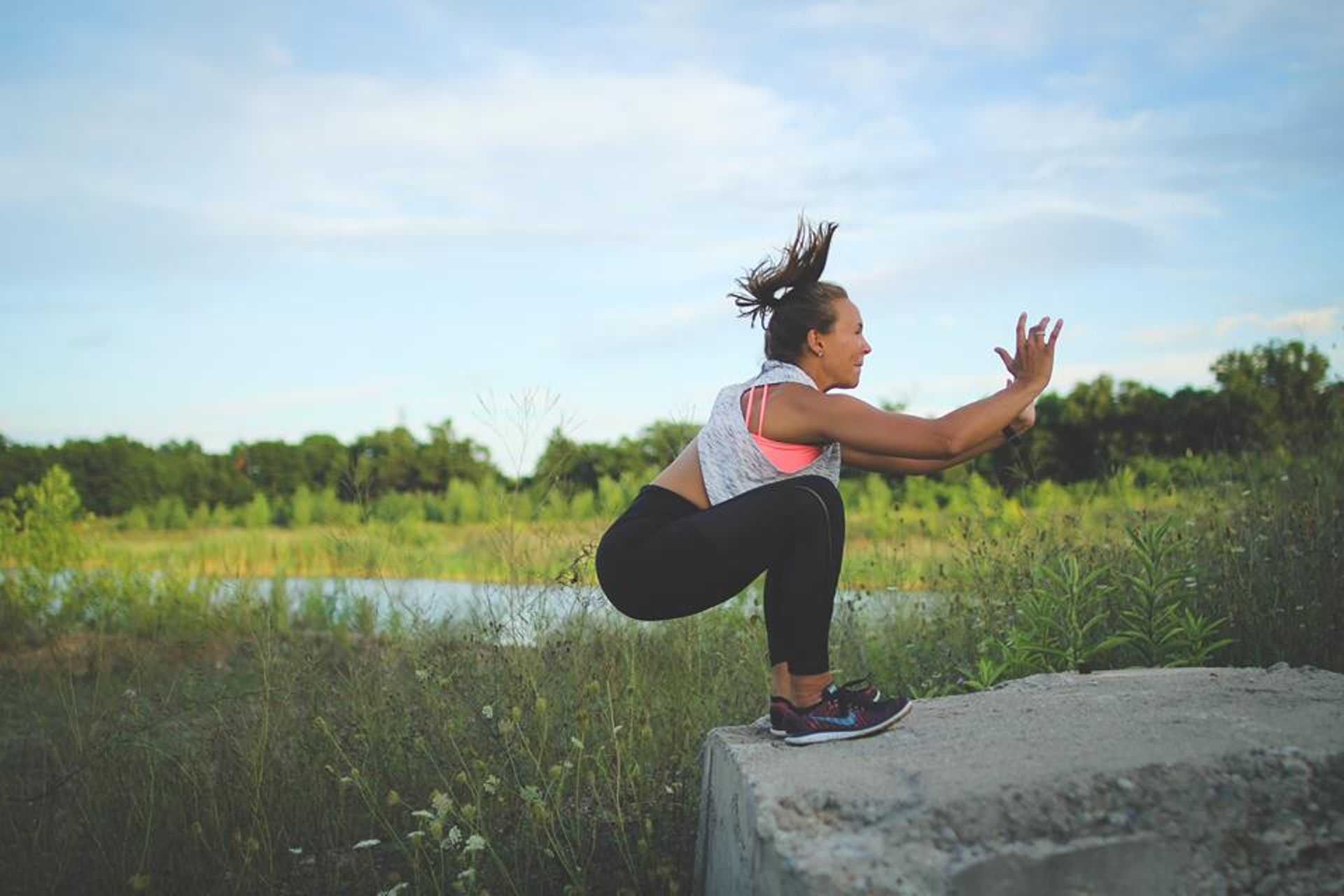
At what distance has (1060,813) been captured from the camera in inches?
105

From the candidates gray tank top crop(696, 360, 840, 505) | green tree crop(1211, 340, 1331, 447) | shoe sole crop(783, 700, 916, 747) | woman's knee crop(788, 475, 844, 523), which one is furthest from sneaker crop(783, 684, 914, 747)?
green tree crop(1211, 340, 1331, 447)

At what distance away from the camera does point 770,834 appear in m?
2.71

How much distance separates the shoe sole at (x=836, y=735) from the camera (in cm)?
343

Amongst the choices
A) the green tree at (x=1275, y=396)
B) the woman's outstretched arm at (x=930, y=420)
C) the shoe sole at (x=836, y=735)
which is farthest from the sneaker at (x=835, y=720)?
the green tree at (x=1275, y=396)

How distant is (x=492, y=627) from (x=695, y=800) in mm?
1133

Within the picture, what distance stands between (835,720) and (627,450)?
15375 millimetres

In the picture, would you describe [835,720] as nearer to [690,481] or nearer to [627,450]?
[690,481]

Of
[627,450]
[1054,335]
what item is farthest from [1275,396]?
[1054,335]

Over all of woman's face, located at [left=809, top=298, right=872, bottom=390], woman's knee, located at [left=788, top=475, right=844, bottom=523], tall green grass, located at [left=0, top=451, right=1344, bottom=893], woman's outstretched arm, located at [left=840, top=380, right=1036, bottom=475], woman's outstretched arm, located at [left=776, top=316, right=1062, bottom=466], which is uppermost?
woman's face, located at [left=809, top=298, right=872, bottom=390]

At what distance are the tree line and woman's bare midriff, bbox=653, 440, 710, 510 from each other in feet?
5.22

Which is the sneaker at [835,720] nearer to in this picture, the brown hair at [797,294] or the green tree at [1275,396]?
the brown hair at [797,294]

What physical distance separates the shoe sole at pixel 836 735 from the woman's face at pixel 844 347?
1.08 metres

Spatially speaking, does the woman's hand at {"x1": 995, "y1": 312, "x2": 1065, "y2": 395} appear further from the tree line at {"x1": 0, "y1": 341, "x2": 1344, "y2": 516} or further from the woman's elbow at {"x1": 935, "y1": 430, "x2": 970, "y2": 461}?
the tree line at {"x1": 0, "y1": 341, "x2": 1344, "y2": 516}

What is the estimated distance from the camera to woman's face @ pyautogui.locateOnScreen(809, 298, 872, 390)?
366cm
